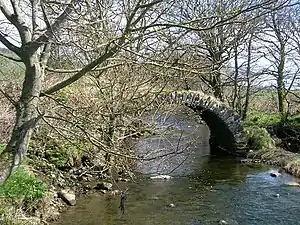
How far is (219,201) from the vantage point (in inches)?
380

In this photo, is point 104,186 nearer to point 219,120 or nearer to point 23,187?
point 23,187

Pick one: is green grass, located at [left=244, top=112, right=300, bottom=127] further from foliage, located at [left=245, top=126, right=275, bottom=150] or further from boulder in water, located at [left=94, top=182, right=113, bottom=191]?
boulder in water, located at [left=94, top=182, right=113, bottom=191]

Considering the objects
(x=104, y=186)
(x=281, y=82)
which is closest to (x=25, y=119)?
(x=104, y=186)

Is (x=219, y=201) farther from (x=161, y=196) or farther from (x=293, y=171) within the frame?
(x=293, y=171)

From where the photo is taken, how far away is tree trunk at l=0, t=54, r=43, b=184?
3.64 metres

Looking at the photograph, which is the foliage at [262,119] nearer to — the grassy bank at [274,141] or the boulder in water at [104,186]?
the grassy bank at [274,141]

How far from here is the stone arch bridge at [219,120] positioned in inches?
583

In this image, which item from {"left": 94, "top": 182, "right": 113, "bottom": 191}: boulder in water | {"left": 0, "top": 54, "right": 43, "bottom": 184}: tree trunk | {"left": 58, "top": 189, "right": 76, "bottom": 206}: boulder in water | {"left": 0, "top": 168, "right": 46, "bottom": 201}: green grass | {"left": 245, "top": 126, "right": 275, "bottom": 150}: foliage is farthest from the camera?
{"left": 245, "top": 126, "right": 275, "bottom": 150}: foliage

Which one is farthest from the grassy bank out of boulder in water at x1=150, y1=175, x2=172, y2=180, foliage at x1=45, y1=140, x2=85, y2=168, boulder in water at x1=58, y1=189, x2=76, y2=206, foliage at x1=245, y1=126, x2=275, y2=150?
boulder in water at x1=58, y1=189, x2=76, y2=206

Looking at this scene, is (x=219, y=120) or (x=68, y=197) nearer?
(x=68, y=197)

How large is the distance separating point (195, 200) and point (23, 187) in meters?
3.69

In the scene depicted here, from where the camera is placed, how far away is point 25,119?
366 cm

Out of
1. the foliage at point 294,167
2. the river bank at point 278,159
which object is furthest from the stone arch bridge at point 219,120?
the foliage at point 294,167

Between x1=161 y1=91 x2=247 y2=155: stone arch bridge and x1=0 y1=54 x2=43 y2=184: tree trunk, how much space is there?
10.5 meters
